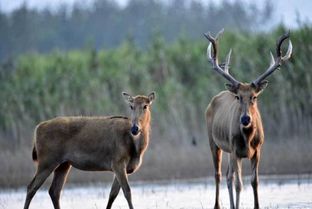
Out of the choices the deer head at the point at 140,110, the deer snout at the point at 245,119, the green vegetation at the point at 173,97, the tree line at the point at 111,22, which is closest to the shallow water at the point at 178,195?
the green vegetation at the point at 173,97

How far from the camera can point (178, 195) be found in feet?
67.2

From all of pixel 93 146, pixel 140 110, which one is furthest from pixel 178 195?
pixel 140 110

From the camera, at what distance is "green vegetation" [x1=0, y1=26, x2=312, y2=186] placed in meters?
24.6

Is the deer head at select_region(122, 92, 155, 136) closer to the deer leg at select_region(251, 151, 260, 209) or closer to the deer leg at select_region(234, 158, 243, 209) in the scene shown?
the deer leg at select_region(234, 158, 243, 209)

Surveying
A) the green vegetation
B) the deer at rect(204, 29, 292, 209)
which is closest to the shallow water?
the deer at rect(204, 29, 292, 209)

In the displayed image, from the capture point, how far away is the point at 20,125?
28.0 metres

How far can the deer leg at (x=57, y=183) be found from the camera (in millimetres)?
17438

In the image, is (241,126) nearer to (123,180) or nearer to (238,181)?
(238,181)

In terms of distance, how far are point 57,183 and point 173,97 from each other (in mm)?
10827

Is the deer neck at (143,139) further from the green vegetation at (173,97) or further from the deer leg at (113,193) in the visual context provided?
the green vegetation at (173,97)

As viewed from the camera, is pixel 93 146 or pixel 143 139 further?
pixel 93 146

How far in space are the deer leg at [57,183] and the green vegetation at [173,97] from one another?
6698mm

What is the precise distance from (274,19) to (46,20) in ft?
72.4

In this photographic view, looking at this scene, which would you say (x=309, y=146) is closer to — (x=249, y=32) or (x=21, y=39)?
(x=249, y=32)
